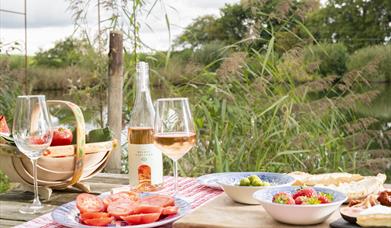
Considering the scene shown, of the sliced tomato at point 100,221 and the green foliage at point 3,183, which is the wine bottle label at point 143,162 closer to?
the sliced tomato at point 100,221

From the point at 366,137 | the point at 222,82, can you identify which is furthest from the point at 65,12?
the point at 366,137

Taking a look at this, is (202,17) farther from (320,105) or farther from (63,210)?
(63,210)

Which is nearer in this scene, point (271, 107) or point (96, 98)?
point (271, 107)

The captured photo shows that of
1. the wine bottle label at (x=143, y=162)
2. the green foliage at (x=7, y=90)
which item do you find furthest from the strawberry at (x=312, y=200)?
the green foliage at (x=7, y=90)

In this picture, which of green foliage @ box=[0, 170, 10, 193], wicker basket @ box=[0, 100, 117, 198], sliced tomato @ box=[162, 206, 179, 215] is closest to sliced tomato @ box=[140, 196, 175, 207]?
sliced tomato @ box=[162, 206, 179, 215]

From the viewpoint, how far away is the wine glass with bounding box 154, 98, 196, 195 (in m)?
1.28

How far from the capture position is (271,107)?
287cm

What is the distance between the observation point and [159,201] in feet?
3.87

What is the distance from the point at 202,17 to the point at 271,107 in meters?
2.99

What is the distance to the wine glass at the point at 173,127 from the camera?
4.21ft

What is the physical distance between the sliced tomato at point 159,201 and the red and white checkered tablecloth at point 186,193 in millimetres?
119

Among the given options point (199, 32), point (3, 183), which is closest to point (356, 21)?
point (199, 32)

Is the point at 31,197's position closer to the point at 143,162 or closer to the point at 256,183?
the point at 143,162

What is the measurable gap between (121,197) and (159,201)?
0.08 metres
